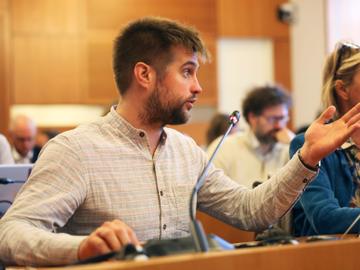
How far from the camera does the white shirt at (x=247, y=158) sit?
14.4ft

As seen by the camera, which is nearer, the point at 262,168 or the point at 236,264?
the point at 236,264

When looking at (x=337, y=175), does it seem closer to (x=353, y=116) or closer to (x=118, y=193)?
(x=353, y=116)

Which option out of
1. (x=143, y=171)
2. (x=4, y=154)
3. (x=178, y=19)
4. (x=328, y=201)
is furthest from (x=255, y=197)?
(x=178, y=19)

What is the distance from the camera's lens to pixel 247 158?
176 inches

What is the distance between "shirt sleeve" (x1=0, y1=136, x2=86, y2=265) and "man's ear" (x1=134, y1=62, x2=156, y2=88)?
328 mm

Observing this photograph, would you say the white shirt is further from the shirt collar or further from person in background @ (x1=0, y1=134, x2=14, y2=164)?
the shirt collar

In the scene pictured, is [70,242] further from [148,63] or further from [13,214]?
[148,63]

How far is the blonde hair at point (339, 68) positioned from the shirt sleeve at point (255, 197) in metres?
0.51

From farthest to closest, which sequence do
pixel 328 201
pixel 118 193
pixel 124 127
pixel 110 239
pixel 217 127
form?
pixel 217 127 < pixel 328 201 < pixel 124 127 < pixel 118 193 < pixel 110 239

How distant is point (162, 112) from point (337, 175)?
67cm

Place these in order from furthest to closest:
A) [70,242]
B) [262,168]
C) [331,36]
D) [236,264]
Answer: [331,36]
[262,168]
[70,242]
[236,264]

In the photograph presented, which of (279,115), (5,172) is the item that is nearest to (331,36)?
(279,115)

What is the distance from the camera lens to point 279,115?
4680 millimetres

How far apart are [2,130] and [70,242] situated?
575cm
